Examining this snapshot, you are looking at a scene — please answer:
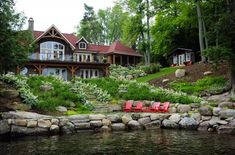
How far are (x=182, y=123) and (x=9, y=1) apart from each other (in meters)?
10.8

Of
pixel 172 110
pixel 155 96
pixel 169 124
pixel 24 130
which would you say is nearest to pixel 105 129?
pixel 169 124

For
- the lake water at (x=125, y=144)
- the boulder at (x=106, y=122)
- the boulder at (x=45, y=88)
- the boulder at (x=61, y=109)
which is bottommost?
the lake water at (x=125, y=144)

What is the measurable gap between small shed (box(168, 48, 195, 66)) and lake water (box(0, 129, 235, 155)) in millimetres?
33380

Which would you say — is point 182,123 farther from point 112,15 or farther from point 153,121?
point 112,15

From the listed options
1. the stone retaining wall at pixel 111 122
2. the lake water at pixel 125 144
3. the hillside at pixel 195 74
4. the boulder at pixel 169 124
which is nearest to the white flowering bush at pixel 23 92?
the stone retaining wall at pixel 111 122

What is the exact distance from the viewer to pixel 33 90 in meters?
22.6

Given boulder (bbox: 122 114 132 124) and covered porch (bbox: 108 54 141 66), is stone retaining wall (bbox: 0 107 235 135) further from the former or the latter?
covered porch (bbox: 108 54 141 66)

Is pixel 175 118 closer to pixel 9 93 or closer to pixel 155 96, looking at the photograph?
pixel 155 96

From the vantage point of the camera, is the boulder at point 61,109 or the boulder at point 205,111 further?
the boulder at point 61,109

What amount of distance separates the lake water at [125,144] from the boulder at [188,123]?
1078 millimetres

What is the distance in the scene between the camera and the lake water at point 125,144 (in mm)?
11484

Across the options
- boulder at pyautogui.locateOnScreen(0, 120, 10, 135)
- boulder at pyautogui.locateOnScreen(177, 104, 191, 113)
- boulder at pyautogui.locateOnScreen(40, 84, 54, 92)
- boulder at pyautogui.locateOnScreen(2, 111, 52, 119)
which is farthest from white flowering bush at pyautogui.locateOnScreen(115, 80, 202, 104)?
boulder at pyautogui.locateOnScreen(0, 120, 10, 135)

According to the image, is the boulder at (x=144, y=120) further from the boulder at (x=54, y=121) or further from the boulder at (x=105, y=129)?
the boulder at (x=54, y=121)

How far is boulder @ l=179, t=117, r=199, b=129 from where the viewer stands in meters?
17.2
